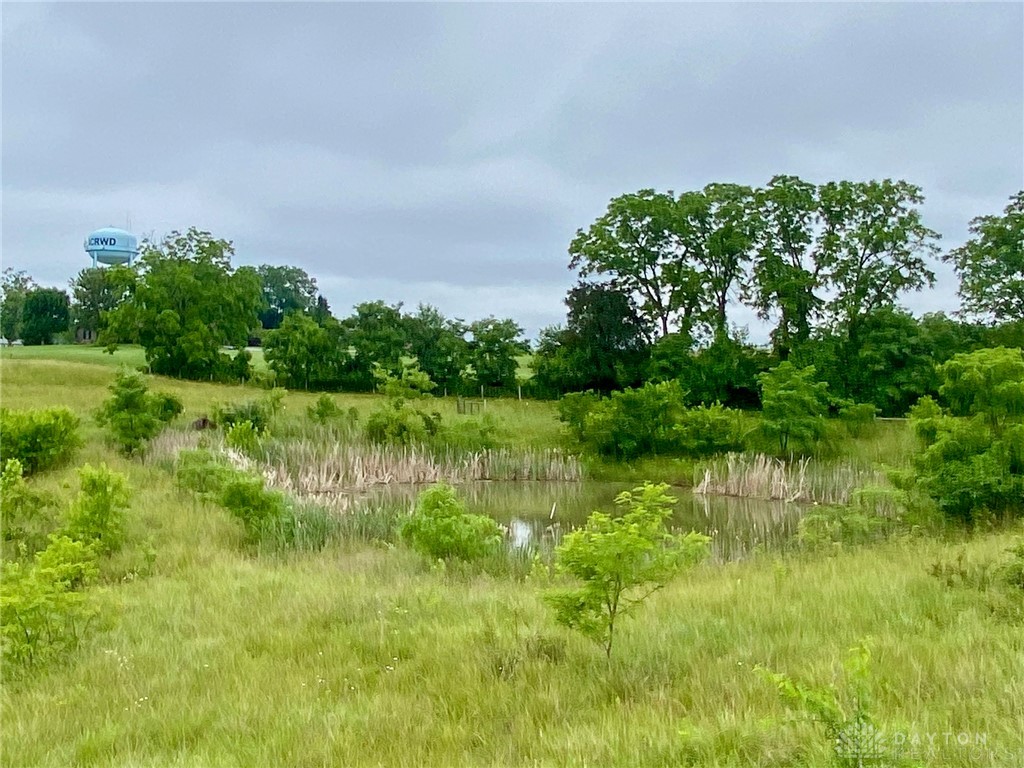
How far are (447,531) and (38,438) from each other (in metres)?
9.21

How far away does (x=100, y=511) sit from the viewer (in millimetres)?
8727

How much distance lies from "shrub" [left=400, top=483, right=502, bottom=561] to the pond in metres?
1.10

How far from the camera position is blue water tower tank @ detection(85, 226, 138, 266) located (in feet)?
319

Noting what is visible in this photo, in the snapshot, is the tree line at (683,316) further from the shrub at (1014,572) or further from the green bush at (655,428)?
the shrub at (1014,572)

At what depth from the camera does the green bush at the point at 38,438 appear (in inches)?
524

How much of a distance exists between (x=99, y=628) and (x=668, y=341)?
1052 inches

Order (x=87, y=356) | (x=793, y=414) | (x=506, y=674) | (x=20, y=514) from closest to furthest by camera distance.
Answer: (x=506, y=674)
(x=20, y=514)
(x=793, y=414)
(x=87, y=356)

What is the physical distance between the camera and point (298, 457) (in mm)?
17234

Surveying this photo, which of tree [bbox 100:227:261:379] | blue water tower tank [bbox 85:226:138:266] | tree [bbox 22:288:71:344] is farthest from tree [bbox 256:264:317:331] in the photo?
tree [bbox 100:227:261:379]

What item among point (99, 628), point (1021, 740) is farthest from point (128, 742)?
point (1021, 740)

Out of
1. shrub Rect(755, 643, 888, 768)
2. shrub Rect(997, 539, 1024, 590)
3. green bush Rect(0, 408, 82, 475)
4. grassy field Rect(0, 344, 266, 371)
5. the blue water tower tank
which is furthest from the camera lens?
the blue water tower tank

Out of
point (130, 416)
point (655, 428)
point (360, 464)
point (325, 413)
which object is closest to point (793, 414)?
point (655, 428)

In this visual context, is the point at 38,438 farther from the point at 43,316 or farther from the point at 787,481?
the point at 43,316

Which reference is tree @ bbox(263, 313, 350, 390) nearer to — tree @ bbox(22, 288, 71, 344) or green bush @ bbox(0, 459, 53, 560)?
green bush @ bbox(0, 459, 53, 560)
